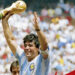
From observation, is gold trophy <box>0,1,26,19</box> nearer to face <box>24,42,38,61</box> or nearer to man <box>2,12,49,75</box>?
man <box>2,12,49,75</box>

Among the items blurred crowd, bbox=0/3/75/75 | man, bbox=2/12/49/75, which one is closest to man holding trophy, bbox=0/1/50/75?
man, bbox=2/12/49/75

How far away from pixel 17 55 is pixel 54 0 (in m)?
10.8

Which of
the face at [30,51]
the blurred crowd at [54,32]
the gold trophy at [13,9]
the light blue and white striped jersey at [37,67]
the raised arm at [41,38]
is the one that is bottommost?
the blurred crowd at [54,32]

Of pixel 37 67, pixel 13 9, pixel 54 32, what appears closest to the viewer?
pixel 37 67

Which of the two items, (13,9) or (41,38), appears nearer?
(41,38)

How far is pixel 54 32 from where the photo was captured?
12.1 m

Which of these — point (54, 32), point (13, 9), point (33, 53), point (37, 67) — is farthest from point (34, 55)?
point (54, 32)

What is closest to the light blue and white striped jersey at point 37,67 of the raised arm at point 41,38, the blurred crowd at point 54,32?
the raised arm at point 41,38

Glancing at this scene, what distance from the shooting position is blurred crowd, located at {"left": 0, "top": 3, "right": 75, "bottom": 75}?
386 inches

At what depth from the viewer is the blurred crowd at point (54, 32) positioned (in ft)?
32.2

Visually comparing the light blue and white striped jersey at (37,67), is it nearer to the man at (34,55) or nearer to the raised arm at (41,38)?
the man at (34,55)

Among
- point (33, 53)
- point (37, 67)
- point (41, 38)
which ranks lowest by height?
point (37, 67)

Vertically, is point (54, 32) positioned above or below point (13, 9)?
below

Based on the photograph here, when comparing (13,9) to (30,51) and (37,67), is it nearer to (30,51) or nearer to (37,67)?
(30,51)
